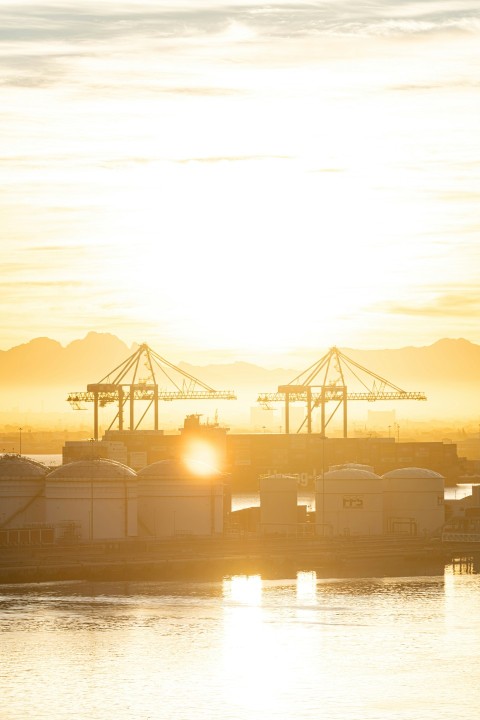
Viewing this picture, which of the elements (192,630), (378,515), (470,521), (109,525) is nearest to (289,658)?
(192,630)

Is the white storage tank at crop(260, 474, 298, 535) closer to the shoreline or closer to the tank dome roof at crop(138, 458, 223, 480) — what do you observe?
the shoreline

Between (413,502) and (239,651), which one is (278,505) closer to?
(413,502)

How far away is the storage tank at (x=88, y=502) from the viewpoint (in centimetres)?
10006

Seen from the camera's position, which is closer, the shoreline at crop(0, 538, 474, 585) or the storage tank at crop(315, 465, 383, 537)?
the shoreline at crop(0, 538, 474, 585)

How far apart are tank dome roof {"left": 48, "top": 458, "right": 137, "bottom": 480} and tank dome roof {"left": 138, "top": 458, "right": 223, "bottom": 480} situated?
312 centimetres

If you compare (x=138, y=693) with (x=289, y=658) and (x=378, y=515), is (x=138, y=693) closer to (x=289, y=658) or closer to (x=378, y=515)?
(x=289, y=658)

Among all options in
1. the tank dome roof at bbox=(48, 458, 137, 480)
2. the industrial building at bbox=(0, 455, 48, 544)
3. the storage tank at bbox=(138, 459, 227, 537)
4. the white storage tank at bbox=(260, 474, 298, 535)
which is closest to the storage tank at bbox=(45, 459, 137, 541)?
the tank dome roof at bbox=(48, 458, 137, 480)

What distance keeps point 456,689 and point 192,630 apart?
16164 millimetres

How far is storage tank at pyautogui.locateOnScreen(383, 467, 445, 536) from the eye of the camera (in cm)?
11369

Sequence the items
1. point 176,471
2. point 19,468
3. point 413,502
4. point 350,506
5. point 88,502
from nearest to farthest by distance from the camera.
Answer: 1. point 88,502
2. point 19,468
3. point 176,471
4. point 350,506
5. point 413,502

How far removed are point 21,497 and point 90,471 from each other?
17.5 ft

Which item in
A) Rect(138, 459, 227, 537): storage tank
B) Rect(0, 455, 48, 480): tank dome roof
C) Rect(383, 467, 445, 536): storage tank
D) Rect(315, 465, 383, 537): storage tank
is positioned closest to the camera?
Rect(0, 455, 48, 480): tank dome roof

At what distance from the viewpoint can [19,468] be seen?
338 feet

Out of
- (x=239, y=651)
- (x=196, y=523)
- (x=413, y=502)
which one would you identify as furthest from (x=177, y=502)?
(x=239, y=651)
